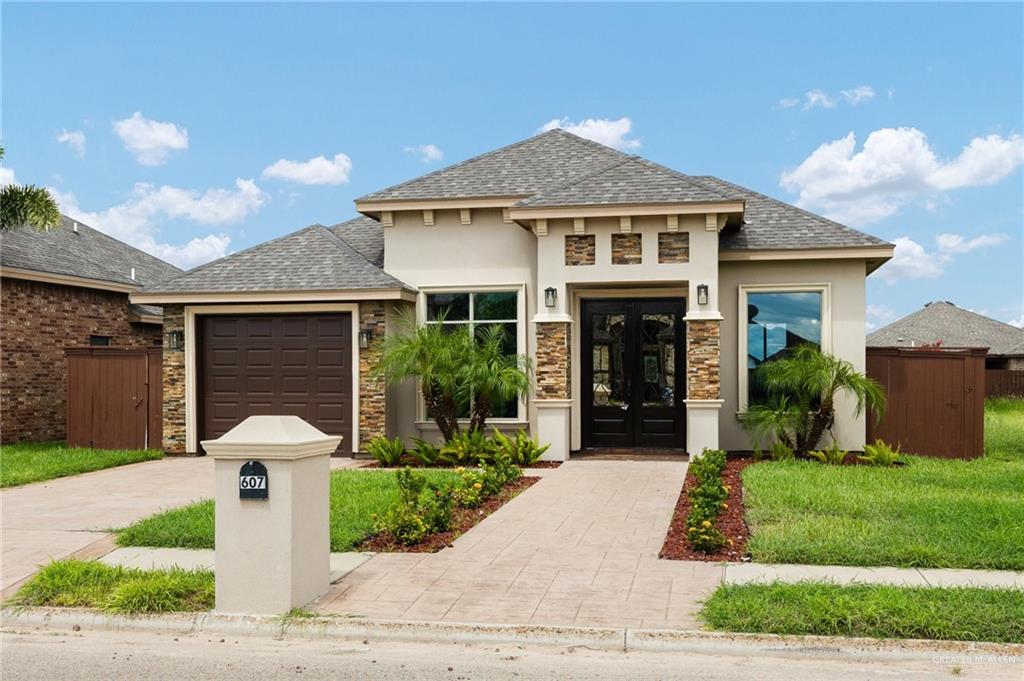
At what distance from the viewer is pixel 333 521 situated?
9.48 m

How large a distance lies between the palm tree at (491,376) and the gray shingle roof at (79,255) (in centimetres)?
982

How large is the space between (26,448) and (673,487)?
42.1 feet

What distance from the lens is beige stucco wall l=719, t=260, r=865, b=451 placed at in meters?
15.6

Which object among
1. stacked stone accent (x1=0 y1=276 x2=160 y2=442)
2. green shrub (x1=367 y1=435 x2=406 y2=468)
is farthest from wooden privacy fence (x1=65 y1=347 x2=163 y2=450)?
green shrub (x1=367 y1=435 x2=406 y2=468)

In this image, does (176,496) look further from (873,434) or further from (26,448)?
(873,434)

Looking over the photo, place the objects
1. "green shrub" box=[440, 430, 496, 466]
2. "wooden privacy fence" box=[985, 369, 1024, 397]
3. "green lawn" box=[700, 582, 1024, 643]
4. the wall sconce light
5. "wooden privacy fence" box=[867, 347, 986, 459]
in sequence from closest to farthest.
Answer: "green lawn" box=[700, 582, 1024, 643]
"green shrub" box=[440, 430, 496, 466]
the wall sconce light
"wooden privacy fence" box=[867, 347, 986, 459]
"wooden privacy fence" box=[985, 369, 1024, 397]

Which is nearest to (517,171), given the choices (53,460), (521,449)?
(521,449)

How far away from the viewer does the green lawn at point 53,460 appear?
1374cm

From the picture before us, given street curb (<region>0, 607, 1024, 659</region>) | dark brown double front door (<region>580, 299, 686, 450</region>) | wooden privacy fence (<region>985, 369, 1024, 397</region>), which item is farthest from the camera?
wooden privacy fence (<region>985, 369, 1024, 397</region>)

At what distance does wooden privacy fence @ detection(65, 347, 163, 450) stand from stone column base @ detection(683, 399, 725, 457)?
9.66 metres

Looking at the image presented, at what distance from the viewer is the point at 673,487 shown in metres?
12.2

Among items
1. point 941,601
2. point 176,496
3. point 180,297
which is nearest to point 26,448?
point 180,297

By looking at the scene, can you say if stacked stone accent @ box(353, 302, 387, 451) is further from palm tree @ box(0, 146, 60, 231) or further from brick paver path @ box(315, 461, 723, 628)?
palm tree @ box(0, 146, 60, 231)

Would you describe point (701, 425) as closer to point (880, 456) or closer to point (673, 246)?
point (880, 456)
